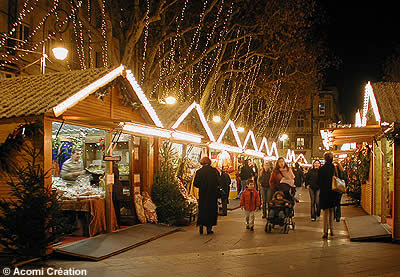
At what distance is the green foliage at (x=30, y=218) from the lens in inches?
293

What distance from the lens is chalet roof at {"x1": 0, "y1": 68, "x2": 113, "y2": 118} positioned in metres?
8.36

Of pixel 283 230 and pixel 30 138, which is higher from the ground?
pixel 30 138

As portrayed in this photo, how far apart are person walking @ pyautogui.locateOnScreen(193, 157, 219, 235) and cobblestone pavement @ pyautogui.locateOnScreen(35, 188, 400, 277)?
0.36 m

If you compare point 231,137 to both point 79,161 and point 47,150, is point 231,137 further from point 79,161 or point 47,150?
point 47,150

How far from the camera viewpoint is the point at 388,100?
1055cm

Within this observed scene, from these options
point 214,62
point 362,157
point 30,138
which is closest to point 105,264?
point 30,138

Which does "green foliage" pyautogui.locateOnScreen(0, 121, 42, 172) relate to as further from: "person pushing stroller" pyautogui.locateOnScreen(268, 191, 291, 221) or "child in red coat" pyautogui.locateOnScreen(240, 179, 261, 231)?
"person pushing stroller" pyautogui.locateOnScreen(268, 191, 291, 221)

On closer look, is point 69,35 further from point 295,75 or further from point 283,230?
point 283,230

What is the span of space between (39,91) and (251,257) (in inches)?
223

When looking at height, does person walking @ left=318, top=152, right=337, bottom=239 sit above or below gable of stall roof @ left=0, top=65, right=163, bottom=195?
below

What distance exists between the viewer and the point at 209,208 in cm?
1130

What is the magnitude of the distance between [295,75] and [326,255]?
20137 millimetres

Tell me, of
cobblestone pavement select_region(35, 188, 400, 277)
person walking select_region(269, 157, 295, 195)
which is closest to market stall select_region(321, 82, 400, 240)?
cobblestone pavement select_region(35, 188, 400, 277)

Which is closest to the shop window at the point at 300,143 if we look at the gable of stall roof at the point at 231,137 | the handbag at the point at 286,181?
the gable of stall roof at the point at 231,137
